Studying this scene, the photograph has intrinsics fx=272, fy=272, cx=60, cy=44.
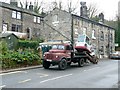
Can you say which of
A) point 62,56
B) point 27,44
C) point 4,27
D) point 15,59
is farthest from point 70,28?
point 15,59

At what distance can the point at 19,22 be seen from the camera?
4316cm

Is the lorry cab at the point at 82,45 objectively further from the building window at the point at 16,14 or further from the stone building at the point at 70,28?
the building window at the point at 16,14

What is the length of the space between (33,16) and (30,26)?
183cm

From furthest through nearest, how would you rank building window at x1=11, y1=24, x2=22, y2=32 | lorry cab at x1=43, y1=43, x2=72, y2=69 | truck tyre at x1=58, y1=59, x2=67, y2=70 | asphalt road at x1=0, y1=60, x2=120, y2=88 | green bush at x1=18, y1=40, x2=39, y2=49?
building window at x1=11, y1=24, x2=22, y2=32 < green bush at x1=18, y1=40, x2=39, y2=49 < lorry cab at x1=43, y1=43, x2=72, y2=69 < truck tyre at x1=58, y1=59, x2=67, y2=70 < asphalt road at x1=0, y1=60, x2=120, y2=88

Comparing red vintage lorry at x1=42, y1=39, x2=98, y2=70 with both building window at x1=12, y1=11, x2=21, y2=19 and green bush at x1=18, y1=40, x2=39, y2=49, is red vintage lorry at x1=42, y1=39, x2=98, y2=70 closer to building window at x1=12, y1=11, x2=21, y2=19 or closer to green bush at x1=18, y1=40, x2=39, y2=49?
green bush at x1=18, y1=40, x2=39, y2=49

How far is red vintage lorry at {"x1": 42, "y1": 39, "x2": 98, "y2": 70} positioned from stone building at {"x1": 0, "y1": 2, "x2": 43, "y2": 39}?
629 inches

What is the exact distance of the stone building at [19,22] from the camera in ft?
132

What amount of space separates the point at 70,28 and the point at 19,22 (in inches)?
323

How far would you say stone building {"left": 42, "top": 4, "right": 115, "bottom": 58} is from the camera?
4422cm

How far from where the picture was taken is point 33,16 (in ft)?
152

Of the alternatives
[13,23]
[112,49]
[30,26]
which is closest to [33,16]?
[30,26]

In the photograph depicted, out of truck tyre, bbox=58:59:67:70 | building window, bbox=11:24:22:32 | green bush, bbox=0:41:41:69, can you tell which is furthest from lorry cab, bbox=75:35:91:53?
building window, bbox=11:24:22:32

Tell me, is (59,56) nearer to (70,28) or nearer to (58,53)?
(58,53)

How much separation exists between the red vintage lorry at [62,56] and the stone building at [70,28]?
16.7m
